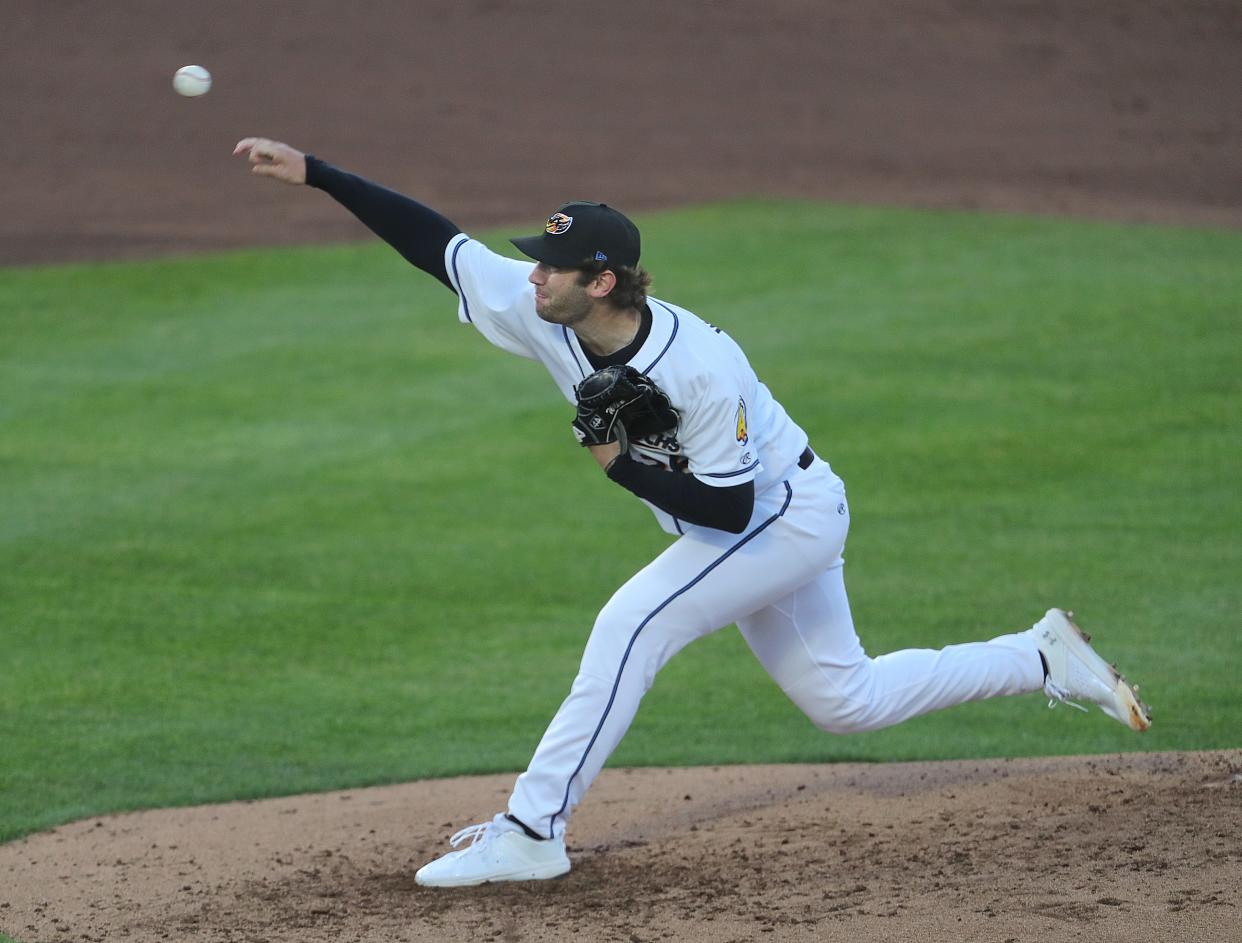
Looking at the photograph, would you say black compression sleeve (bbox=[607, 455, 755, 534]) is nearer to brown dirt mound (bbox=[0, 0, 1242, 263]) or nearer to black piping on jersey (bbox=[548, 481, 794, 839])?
black piping on jersey (bbox=[548, 481, 794, 839])

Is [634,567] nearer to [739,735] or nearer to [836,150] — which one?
[739,735]

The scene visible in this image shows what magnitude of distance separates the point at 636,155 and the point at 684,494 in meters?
14.3

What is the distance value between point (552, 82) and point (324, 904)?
53.4 feet

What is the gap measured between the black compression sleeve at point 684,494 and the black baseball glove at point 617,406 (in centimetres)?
7

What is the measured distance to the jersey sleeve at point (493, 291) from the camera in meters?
4.64

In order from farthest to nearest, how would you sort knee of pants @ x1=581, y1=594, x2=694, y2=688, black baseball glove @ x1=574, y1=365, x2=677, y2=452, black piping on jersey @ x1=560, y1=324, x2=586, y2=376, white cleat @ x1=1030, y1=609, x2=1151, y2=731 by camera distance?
1. white cleat @ x1=1030, y1=609, x2=1151, y2=731
2. black piping on jersey @ x1=560, y1=324, x2=586, y2=376
3. knee of pants @ x1=581, y1=594, x2=694, y2=688
4. black baseball glove @ x1=574, y1=365, x2=677, y2=452

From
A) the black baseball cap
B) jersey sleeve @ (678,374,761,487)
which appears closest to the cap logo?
the black baseball cap

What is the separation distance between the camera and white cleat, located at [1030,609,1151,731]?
509 centimetres

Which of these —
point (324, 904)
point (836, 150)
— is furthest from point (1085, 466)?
point (836, 150)

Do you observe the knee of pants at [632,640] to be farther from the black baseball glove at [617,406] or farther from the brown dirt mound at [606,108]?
the brown dirt mound at [606,108]

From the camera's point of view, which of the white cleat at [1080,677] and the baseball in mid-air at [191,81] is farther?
the baseball in mid-air at [191,81]

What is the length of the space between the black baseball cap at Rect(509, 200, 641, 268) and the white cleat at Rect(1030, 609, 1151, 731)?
1.81m

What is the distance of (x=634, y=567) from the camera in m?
8.12

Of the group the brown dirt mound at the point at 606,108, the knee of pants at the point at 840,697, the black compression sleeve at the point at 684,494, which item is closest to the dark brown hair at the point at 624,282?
the black compression sleeve at the point at 684,494
